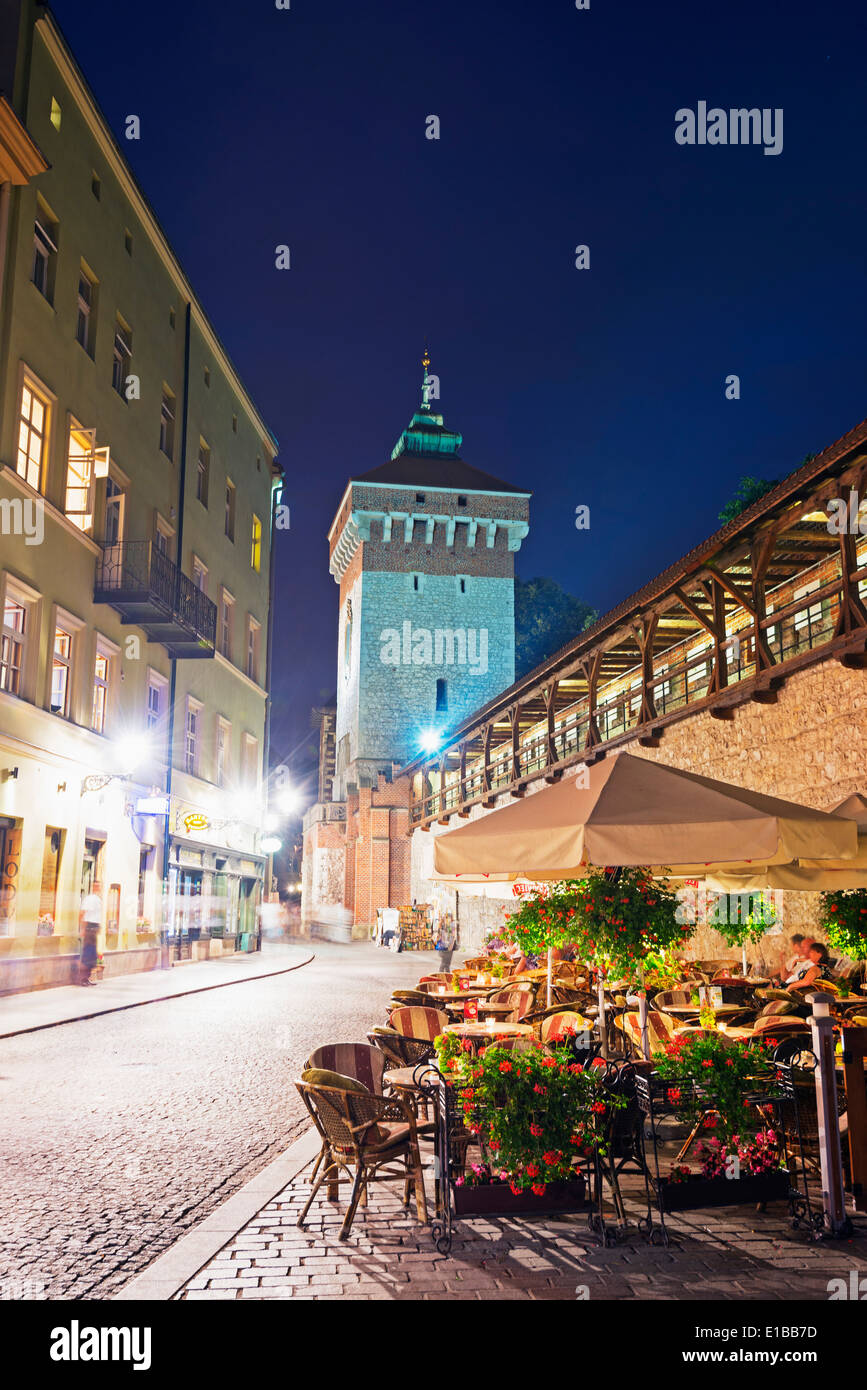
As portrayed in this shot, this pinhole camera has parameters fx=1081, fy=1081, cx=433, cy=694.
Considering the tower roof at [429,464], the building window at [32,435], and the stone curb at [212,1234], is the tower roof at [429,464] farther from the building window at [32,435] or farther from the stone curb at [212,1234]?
the stone curb at [212,1234]

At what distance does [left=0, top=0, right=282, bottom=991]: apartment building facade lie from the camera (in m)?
18.1

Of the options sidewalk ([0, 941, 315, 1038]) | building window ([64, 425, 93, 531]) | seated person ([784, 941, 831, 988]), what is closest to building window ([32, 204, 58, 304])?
building window ([64, 425, 93, 531])

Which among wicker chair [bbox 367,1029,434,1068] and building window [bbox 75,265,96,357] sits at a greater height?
building window [bbox 75,265,96,357]

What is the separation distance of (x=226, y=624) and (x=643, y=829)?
2767 cm

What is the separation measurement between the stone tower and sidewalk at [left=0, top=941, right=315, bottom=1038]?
26906mm

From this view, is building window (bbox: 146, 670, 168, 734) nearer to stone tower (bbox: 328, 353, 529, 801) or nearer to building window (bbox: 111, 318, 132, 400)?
building window (bbox: 111, 318, 132, 400)

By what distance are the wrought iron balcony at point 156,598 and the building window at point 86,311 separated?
13.3 ft

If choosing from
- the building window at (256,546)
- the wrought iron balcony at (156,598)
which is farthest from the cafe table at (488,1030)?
the building window at (256,546)

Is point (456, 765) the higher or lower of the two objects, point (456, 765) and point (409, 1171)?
the higher

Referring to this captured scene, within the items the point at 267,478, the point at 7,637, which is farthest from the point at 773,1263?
the point at 267,478

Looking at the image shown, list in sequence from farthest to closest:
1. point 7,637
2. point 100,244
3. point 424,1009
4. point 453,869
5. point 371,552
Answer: point 371,552 → point 100,244 → point 7,637 → point 424,1009 → point 453,869

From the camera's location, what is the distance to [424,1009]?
28.8 ft

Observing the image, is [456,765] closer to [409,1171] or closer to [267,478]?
[267,478]
